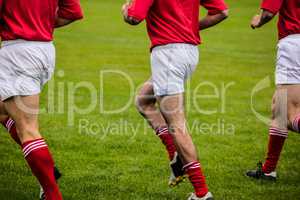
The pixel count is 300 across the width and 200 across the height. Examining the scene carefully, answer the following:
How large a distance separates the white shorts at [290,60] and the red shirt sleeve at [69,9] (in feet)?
6.82

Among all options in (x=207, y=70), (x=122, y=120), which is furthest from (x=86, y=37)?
(x=122, y=120)

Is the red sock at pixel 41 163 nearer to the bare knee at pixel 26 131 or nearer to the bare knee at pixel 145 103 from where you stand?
the bare knee at pixel 26 131

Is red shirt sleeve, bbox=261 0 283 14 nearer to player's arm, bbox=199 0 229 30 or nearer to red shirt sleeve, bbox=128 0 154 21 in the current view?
player's arm, bbox=199 0 229 30

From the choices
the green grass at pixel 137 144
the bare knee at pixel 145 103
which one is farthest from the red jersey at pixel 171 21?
the green grass at pixel 137 144

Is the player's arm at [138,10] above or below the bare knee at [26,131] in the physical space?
above

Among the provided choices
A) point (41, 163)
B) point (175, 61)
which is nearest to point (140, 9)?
point (175, 61)

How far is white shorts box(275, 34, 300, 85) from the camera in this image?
645 centimetres

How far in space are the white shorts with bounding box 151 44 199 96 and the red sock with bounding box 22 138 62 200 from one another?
1.19 meters

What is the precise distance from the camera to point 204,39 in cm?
2214

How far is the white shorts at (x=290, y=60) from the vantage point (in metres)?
6.45

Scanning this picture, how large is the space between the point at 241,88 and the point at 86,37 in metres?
9.61

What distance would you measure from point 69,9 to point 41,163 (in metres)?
1.49

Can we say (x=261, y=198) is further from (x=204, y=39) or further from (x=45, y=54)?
(x=204, y=39)

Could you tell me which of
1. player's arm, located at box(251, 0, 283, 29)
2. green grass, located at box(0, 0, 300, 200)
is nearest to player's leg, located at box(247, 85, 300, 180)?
green grass, located at box(0, 0, 300, 200)
